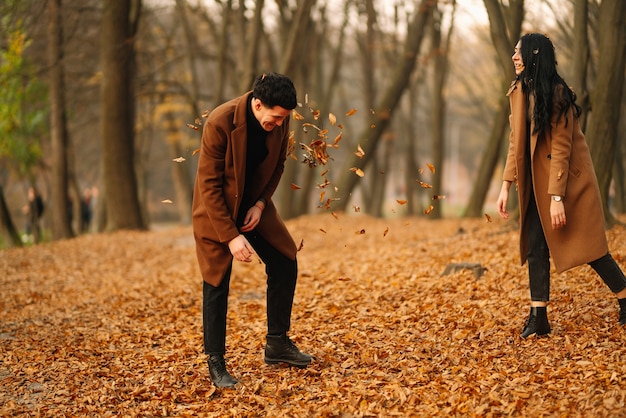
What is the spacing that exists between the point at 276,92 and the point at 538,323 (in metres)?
2.50

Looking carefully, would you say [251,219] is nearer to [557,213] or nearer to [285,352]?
[285,352]

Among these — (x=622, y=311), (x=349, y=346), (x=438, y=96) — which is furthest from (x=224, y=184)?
(x=438, y=96)

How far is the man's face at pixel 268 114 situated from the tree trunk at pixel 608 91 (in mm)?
5217

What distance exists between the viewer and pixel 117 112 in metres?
16.9

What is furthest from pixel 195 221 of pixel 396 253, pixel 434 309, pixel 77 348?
pixel 396 253

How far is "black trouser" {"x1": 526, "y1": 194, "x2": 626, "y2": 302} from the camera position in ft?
16.3

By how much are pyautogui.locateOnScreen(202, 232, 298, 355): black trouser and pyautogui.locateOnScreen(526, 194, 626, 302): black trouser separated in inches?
64.8

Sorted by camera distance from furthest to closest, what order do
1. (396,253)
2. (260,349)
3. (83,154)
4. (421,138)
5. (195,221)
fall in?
(421,138) → (83,154) → (396,253) → (260,349) → (195,221)

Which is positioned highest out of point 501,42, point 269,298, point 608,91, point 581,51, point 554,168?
point 501,42

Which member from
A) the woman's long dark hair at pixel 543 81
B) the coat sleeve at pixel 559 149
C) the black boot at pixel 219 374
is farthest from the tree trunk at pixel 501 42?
the black boot at pixel 219 374

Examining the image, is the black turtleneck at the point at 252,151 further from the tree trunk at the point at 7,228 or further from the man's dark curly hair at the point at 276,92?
the tree trunk at the point at 7,228

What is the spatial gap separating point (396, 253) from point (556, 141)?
5254 mm

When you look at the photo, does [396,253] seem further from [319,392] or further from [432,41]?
[432,41]

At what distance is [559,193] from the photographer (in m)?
4.76
